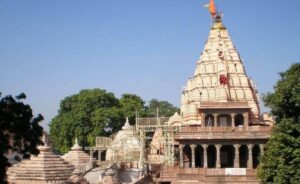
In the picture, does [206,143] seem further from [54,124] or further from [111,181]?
[54,124]

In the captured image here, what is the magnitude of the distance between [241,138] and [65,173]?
13.7 meters

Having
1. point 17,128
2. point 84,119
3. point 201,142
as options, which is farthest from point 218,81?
point 17,128

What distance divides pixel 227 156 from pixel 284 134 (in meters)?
15.1

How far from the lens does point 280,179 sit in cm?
2812

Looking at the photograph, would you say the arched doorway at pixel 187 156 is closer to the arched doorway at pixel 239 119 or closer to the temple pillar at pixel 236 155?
the temple pillar at pixel 236 155

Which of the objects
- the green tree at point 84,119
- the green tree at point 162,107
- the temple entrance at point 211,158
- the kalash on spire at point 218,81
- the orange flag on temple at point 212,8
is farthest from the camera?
the green tree at point 162,107

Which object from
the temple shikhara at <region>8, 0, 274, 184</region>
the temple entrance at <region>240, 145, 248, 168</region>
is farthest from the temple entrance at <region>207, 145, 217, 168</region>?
the temple entrance at <region>240, 145, 248, 168</region>

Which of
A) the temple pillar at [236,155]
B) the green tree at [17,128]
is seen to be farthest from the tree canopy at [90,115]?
the green tree at [17,128]

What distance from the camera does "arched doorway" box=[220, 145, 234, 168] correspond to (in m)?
43.0

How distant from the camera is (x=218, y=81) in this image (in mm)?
46875

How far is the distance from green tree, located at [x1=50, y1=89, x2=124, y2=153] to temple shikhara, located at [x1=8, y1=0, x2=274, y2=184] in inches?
718

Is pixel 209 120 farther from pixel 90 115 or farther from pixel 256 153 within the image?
pixel 90 115

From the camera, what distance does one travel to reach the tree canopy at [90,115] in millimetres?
70125

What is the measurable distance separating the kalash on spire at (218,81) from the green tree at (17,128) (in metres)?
27.2
